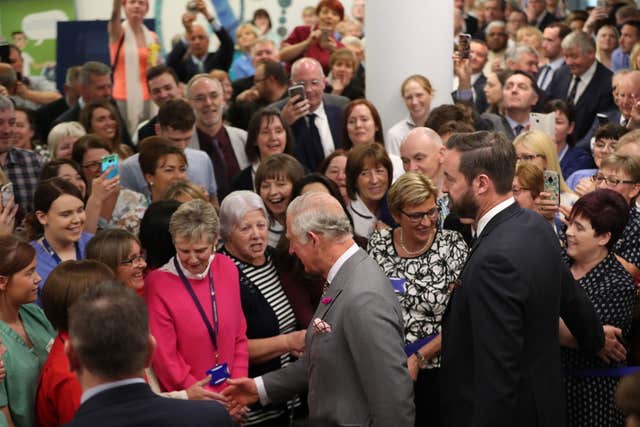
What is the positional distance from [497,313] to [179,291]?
4.77 feet

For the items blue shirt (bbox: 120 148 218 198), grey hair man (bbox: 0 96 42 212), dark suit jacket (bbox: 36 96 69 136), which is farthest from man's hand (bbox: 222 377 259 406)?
dark suit jacket (bbox: 36 96 69 136)

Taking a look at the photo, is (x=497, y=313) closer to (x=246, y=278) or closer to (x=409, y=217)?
(x=409, y=217)

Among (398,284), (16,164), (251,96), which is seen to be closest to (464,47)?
(251,96)

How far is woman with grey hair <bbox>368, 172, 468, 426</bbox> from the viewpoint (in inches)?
180

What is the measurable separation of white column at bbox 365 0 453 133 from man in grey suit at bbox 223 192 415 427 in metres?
3.48

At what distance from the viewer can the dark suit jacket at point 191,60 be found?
10055 mm

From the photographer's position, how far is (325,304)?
3.73 metres

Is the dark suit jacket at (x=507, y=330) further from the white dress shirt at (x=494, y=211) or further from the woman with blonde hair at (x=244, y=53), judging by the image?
the woman with blonde hair at (x=244, y=53)

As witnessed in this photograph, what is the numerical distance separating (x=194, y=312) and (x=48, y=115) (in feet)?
17.1

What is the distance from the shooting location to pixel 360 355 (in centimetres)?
354

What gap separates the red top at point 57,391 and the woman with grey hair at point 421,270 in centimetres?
152

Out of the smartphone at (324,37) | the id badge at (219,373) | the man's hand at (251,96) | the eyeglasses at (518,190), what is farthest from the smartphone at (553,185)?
the smartphone at (324,37)

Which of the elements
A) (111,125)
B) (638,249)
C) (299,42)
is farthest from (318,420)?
(299,42)

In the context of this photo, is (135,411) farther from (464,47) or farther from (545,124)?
(464,47)
